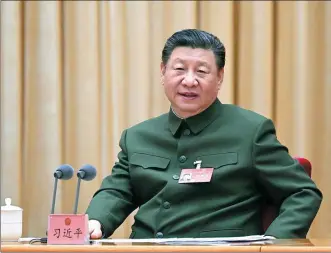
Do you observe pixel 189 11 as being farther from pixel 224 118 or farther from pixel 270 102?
pixel 224 118

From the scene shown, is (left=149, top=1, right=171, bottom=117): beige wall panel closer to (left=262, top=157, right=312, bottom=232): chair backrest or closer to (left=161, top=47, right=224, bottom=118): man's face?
(left=161, top=47, right=224, bottom=118): man's face

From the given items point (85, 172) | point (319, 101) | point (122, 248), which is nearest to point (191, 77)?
point (85, 172)

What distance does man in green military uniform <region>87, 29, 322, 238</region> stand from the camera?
2438 mm

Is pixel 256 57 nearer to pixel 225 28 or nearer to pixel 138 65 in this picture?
pixel 225 28

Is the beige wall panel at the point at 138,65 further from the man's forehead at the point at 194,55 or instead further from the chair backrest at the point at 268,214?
the chair backrest at the point at 268,214

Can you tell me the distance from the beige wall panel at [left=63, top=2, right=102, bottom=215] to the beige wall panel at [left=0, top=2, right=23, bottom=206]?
221mm

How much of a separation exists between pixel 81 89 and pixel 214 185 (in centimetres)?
152

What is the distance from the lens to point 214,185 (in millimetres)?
2467

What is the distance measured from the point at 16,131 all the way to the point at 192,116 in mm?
1416

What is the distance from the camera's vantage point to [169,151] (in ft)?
8.59

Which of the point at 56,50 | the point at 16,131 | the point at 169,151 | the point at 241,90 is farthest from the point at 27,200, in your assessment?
the point at 169,151

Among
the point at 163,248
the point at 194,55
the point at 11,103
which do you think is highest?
the point at 194,55

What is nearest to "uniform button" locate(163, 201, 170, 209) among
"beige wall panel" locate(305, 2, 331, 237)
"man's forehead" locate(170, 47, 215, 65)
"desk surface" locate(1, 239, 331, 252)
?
"man's forehead" locate(170, 47, 215, 65)

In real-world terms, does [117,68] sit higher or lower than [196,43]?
lower
